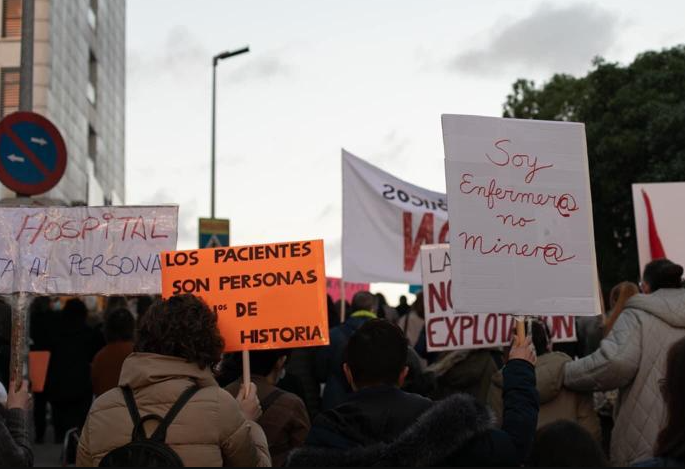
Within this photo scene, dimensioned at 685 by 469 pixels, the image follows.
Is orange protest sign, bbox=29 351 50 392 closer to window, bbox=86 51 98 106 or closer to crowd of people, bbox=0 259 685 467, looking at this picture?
crowd of people, bbox=0 259 685 467

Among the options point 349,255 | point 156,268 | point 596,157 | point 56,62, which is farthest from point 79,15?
point 156,268

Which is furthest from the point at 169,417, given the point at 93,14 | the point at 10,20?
the point at 93,14

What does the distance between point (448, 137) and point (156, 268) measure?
6.47ft

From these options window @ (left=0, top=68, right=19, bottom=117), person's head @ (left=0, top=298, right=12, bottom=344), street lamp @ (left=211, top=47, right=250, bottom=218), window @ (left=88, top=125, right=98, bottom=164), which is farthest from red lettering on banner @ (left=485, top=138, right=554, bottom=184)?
window @ (left=88, top=125, right=98, bottom=164)

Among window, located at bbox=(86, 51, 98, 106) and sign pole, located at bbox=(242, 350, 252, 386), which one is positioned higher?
window, located at bbox=(86, 51, 98, 106)

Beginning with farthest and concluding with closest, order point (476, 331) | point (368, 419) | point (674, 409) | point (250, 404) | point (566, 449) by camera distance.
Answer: point (476, 331) < point (250, 404) < point (368, 419) < point (674, 409) < point (566, 449)

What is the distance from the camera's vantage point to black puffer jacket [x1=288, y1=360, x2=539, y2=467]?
3469mm

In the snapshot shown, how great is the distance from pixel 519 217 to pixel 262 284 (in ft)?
4.06

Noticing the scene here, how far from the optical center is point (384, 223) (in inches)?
470

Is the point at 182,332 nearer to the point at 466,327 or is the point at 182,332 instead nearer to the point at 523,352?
the point at 523,352

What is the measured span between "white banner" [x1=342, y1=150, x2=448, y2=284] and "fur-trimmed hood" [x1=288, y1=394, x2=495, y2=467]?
24.6 ft

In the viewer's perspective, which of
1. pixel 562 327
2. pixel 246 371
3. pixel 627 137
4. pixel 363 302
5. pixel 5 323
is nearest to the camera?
pixel 246 371

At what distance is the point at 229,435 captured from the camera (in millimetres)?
4133

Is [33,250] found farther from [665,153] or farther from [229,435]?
[665,153]
